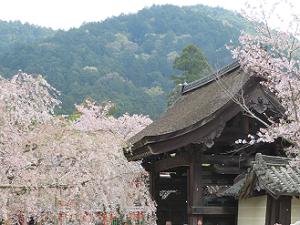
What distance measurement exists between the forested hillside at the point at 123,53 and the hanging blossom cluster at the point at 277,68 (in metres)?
30.1

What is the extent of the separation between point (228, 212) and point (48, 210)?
3276 millimetres

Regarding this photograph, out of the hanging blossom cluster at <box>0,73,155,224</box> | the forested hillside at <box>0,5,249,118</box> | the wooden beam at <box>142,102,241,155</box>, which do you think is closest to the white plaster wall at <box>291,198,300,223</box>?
the wooden beam at <box>142,102,241,155</box>

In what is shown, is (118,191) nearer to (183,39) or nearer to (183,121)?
(183,121)

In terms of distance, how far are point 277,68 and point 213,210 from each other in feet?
8.86

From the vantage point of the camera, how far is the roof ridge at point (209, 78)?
10.5 meters

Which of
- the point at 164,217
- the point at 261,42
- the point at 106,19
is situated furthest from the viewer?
the point at 106,19

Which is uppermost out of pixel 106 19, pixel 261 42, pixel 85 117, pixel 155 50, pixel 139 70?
pixel 106 19

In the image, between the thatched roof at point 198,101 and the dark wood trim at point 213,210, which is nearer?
the dark wood trim at point 213,210

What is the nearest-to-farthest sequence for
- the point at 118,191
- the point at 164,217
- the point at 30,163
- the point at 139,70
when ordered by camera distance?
the point at 30,163 → the point at 118,191 → the point at 164,217 → the point at 139,70

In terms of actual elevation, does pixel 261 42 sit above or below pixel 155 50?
below

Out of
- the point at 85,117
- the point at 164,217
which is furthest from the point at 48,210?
the point at 85,117

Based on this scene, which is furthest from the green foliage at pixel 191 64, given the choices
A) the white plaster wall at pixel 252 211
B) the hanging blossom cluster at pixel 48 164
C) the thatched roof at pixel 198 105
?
the hanging blossom cluster at pixel 48 164

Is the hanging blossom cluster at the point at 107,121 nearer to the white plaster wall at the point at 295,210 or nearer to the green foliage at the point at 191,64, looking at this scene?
the green foliage at the point at 191,64

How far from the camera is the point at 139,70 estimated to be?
6362 cm
